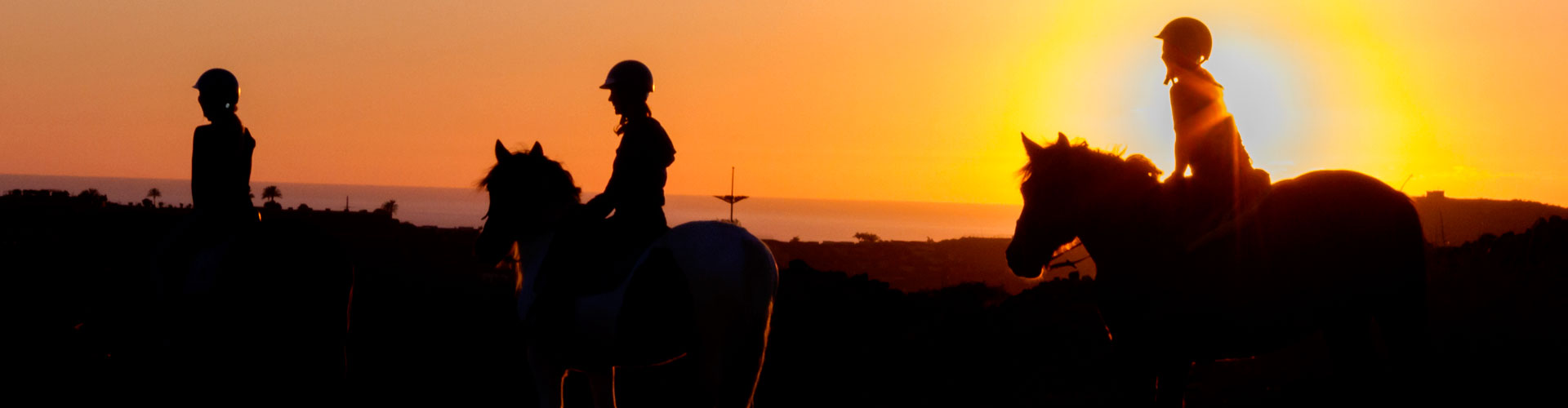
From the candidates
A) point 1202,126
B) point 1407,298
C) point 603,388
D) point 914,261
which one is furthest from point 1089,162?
point 914,261

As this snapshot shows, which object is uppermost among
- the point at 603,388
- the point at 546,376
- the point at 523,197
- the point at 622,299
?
the point at 523,197

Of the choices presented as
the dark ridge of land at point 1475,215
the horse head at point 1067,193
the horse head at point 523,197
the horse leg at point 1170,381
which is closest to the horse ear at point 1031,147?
the horse head at point 1067,193

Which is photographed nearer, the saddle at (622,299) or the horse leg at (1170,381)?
the horse leg at (1170,381)

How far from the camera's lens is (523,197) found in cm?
797

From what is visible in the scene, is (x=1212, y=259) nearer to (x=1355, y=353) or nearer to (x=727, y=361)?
(x=1355, y=353)

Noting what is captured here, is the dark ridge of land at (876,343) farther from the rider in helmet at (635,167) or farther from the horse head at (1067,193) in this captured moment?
the horse head at (1067,193)

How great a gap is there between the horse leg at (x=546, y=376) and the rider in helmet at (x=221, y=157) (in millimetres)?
2540

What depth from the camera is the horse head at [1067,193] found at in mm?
7555

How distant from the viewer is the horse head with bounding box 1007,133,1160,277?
7.55 metres

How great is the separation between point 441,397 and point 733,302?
7.98 meters

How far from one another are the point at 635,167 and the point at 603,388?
1.64 meters

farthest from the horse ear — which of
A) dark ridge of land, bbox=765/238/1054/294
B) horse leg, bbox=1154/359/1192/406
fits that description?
dark ridge of land, bbox=765/238/1054/294

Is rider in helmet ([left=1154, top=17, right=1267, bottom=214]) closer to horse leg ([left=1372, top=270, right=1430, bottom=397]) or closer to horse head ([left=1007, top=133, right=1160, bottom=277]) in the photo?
horse head ([left=1007, top=133, right=1160, bottom=277])

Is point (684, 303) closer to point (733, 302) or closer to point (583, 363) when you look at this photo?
point (733, 302)
